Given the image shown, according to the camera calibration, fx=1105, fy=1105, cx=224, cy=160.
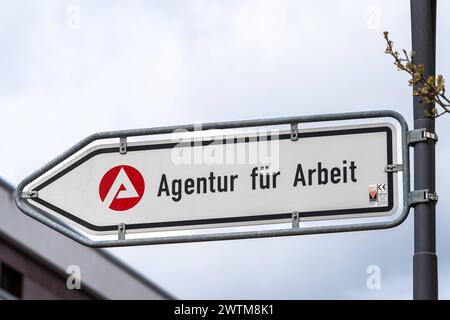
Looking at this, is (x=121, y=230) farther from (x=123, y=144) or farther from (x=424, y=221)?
(x=424, y=221)

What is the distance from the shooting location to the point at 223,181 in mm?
5008

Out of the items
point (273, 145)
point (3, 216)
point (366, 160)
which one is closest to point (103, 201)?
point (273, 145)

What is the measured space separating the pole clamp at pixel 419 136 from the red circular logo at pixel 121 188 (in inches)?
48.6

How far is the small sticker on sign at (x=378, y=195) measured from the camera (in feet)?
15.5

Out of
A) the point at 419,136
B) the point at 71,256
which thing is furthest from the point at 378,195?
the point at 71,256

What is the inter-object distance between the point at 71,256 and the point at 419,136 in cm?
3109

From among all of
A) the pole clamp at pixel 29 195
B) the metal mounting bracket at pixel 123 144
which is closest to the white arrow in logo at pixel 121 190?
the metal mounting bracket at pixel 123 144

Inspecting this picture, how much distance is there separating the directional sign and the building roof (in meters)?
25.8

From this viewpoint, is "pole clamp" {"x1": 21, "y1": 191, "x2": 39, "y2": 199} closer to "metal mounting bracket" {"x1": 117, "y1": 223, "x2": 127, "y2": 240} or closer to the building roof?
"metal mounting bracket" {"x1": 117, "y1": 223, "x2": 127, "y2": 240}

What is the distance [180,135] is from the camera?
501 centimetres

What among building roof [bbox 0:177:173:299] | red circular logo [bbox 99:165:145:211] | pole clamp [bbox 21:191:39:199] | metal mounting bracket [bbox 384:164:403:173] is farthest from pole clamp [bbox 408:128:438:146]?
building roof [bbox 0:177:173:299]

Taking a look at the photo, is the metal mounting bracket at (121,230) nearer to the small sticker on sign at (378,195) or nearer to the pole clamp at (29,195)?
the pole clamp at (29,195)
